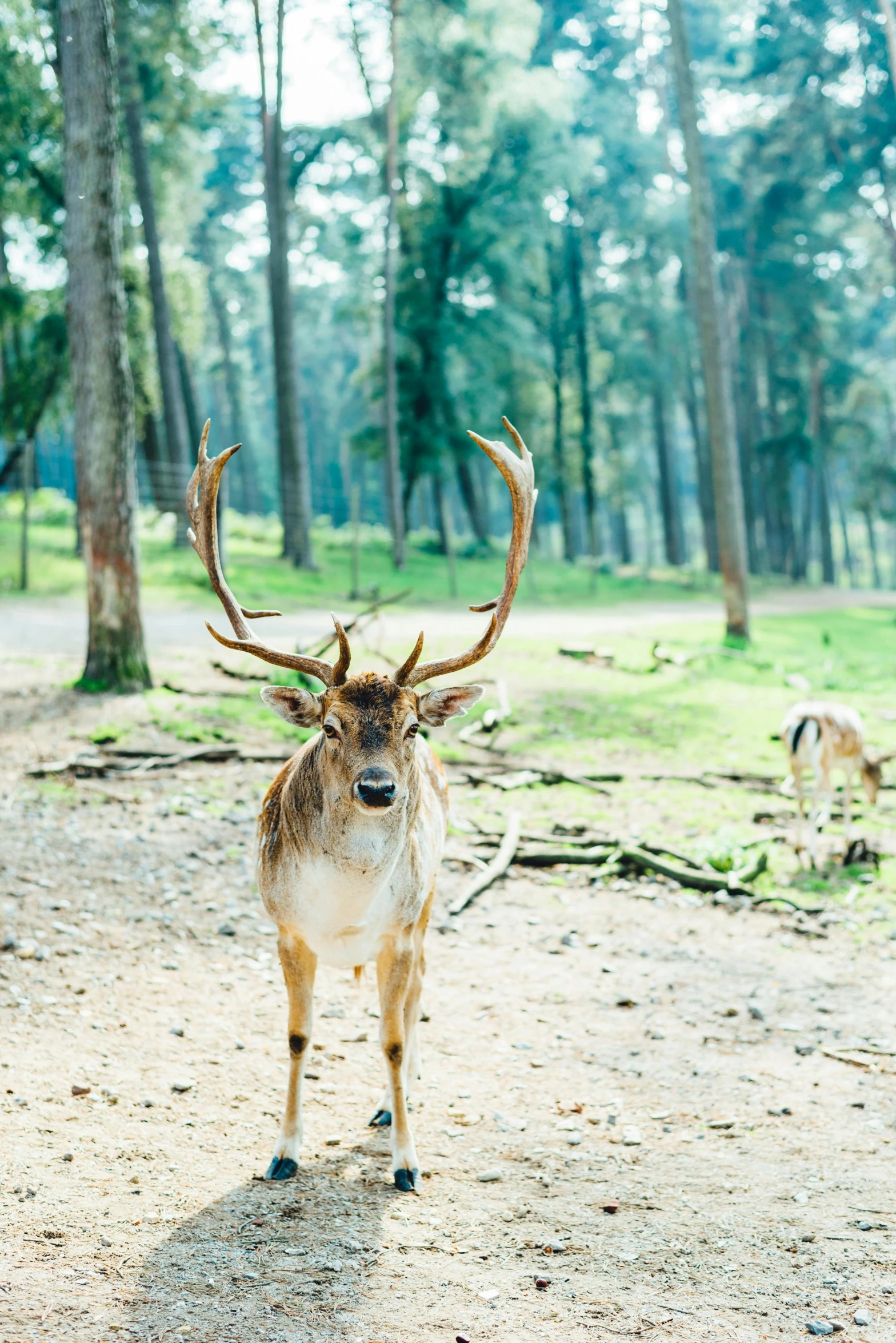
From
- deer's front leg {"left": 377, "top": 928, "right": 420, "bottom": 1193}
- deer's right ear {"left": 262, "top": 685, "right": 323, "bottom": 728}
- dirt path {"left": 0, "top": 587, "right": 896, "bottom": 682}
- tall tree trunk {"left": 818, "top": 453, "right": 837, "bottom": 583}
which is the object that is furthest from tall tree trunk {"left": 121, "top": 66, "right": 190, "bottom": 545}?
tall tree trunk {"left": 818, "top": 453, "right": 837, "bottom": 583}

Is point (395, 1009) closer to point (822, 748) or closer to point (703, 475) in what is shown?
point (822, 748)

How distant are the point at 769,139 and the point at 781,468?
1093 centimetres

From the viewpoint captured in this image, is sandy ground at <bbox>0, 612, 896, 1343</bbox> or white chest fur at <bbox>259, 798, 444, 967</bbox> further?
white chest fur at <bbox>259, 798, 444, 967</bbox>

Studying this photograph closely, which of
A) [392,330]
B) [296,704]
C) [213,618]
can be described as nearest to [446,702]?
[296,704]

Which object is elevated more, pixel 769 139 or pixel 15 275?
pixel 769 139

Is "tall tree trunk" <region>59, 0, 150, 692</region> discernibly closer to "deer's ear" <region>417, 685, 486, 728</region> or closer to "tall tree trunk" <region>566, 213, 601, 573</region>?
"deer's ear" <region>417, 685, 486, 728</region>

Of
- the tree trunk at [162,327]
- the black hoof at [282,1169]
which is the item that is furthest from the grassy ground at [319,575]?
the black hoof at [282,1169]

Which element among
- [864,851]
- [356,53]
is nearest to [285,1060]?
[864,851]

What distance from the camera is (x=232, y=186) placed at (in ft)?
159

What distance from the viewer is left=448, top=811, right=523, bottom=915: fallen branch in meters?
8.27

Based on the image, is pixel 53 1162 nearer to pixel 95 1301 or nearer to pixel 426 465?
pixel 95 1301

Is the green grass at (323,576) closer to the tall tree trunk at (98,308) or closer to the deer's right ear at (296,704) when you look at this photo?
the tall tree trunk at (98,308)

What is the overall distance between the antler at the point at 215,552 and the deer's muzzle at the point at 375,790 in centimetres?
66

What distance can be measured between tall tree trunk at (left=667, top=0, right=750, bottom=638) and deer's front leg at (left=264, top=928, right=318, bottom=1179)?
16.8 meters
